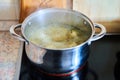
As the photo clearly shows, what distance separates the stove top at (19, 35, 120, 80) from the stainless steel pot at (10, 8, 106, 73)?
0.05m

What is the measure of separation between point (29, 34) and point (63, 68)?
0.63ft

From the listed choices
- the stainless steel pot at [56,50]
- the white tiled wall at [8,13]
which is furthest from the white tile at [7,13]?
the stainless steel pot at [56,50]

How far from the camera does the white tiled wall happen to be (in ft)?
3.27

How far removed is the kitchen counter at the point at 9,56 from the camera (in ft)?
2.93

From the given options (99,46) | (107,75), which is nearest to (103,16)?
(99,46)

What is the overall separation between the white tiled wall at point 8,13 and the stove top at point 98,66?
0.55ft

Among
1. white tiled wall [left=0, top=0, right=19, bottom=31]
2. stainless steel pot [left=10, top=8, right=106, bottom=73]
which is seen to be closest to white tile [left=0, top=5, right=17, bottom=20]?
white tiled wall [left=0, top=0, right=19, bottom=31]

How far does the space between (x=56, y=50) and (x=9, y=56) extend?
0.26 meters

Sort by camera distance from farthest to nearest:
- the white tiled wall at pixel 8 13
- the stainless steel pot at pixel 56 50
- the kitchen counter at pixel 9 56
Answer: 1. the white tiled wall at pixel 8 13
2. the kitchen counter at pixel 9 56
3. the stainless steel pot at pixel 56 50

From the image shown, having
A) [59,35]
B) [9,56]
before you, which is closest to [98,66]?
[59,35]

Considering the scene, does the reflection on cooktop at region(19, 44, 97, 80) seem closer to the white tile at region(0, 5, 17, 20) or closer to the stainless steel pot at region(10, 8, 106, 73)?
the stainless steel pot at region(10, 8, 106, 73)

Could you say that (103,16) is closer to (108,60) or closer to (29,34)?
(108,60)

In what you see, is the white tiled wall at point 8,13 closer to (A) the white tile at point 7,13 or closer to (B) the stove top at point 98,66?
(A) the white tile at point 7,13

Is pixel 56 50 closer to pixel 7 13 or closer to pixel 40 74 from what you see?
pixel 40 74
